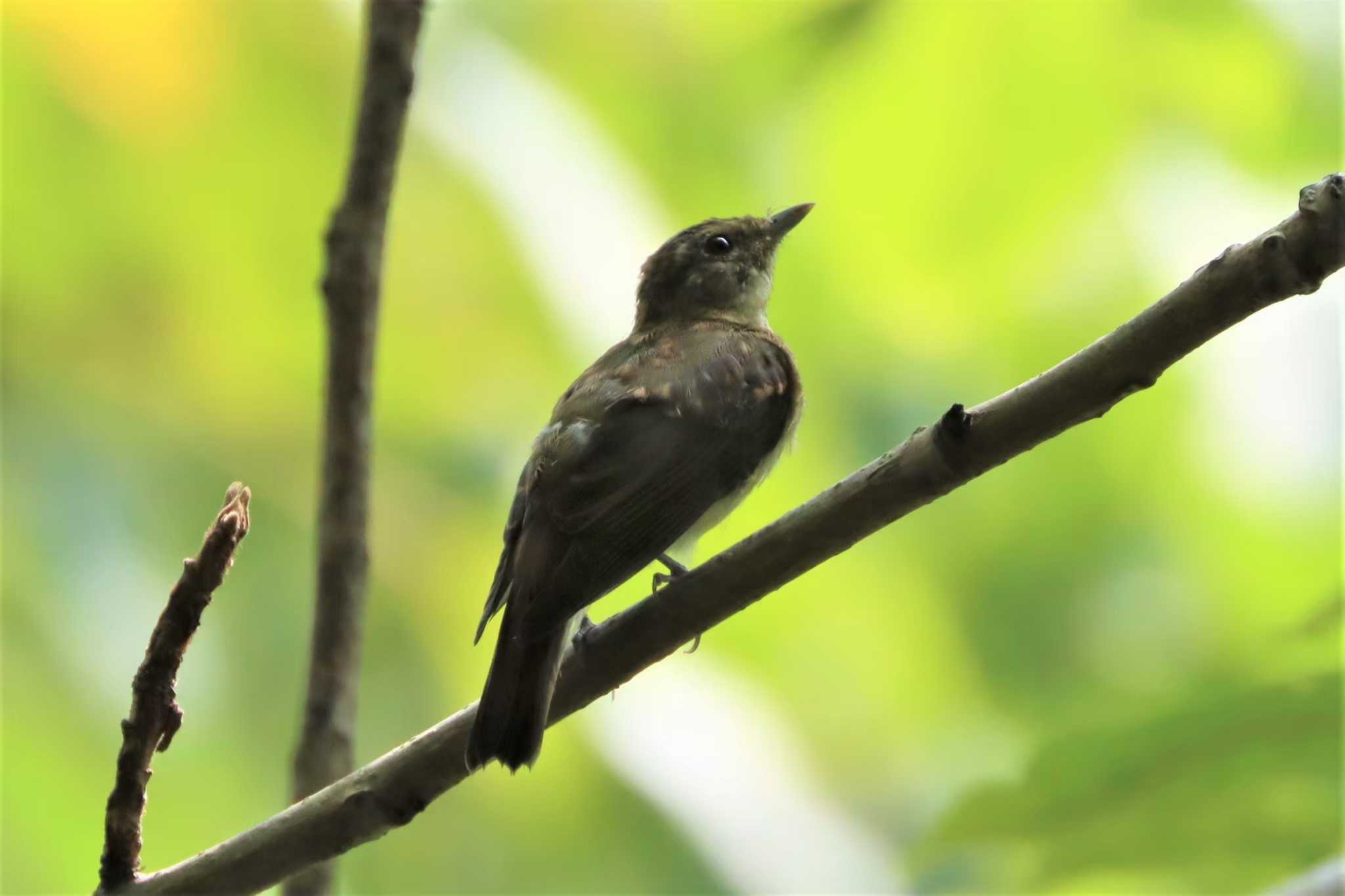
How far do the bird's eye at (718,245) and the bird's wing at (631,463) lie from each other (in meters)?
0.90

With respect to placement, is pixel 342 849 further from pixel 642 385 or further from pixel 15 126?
pixel 15 126

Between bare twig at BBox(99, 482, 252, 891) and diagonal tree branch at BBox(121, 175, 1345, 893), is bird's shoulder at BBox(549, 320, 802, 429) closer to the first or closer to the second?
diagonal tree branch at BBox(121, 175, 1345, 893)

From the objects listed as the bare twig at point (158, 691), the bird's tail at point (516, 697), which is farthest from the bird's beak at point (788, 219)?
the bare twig at point (158, 691)

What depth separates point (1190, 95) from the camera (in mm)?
5484

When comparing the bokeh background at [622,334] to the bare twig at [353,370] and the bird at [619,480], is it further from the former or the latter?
the bare twig at [353,370]

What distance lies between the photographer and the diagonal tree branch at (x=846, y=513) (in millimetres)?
A: 2131

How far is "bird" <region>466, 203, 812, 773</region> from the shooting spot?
109 inches

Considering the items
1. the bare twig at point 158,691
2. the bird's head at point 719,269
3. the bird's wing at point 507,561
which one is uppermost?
the bird's head at point 719,269

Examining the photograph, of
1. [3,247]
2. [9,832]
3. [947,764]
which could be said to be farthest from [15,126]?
[947,764]

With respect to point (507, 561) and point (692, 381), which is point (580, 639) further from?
point (692, 381)

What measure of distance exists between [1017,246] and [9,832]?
435cm

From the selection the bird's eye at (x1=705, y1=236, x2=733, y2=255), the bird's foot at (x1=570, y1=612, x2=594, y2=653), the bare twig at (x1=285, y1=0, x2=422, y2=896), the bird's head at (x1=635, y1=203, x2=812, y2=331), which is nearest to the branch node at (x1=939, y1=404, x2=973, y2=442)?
the bird's foot at (x1=570, y1=612, x2=594, y2=653)

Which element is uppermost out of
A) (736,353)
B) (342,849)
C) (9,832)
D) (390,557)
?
(390,557)

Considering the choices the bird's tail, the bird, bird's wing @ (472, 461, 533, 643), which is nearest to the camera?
the bird's tail
